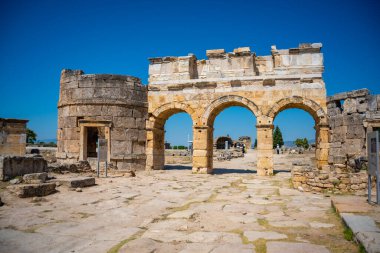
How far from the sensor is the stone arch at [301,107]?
12.9 m

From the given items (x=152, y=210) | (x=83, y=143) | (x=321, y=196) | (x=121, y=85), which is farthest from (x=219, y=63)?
(x=152, y=210)

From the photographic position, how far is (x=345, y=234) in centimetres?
385

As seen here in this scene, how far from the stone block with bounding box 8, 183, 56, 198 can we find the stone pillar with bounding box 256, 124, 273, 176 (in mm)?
8748

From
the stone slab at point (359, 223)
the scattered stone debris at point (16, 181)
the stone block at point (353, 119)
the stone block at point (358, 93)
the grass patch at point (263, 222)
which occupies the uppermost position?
the stone block at point (358, 93)

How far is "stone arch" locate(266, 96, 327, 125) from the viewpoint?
42.4ft

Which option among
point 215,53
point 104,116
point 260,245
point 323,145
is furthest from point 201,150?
point 260,245

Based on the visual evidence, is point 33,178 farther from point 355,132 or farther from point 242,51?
point 355,132

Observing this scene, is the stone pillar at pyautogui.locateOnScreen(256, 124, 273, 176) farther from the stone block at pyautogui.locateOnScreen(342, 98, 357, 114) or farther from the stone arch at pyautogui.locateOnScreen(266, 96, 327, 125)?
the stone block at pyautogui.locateOnScreen(342, 98, 357, 114)

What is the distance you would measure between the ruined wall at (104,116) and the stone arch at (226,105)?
3425 mm

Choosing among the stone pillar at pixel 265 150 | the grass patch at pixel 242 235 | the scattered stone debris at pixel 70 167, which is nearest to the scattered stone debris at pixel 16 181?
the scattered stone debris at pixel 70 167

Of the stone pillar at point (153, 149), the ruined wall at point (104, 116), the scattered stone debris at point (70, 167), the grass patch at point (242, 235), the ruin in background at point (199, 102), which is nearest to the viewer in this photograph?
the grass patch at point (242, 235)

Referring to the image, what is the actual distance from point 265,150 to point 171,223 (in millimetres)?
9320

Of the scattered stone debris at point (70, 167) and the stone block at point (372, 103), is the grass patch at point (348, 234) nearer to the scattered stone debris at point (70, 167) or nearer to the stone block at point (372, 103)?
the stone block at point (372, 103)

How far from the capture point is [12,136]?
1591cm
